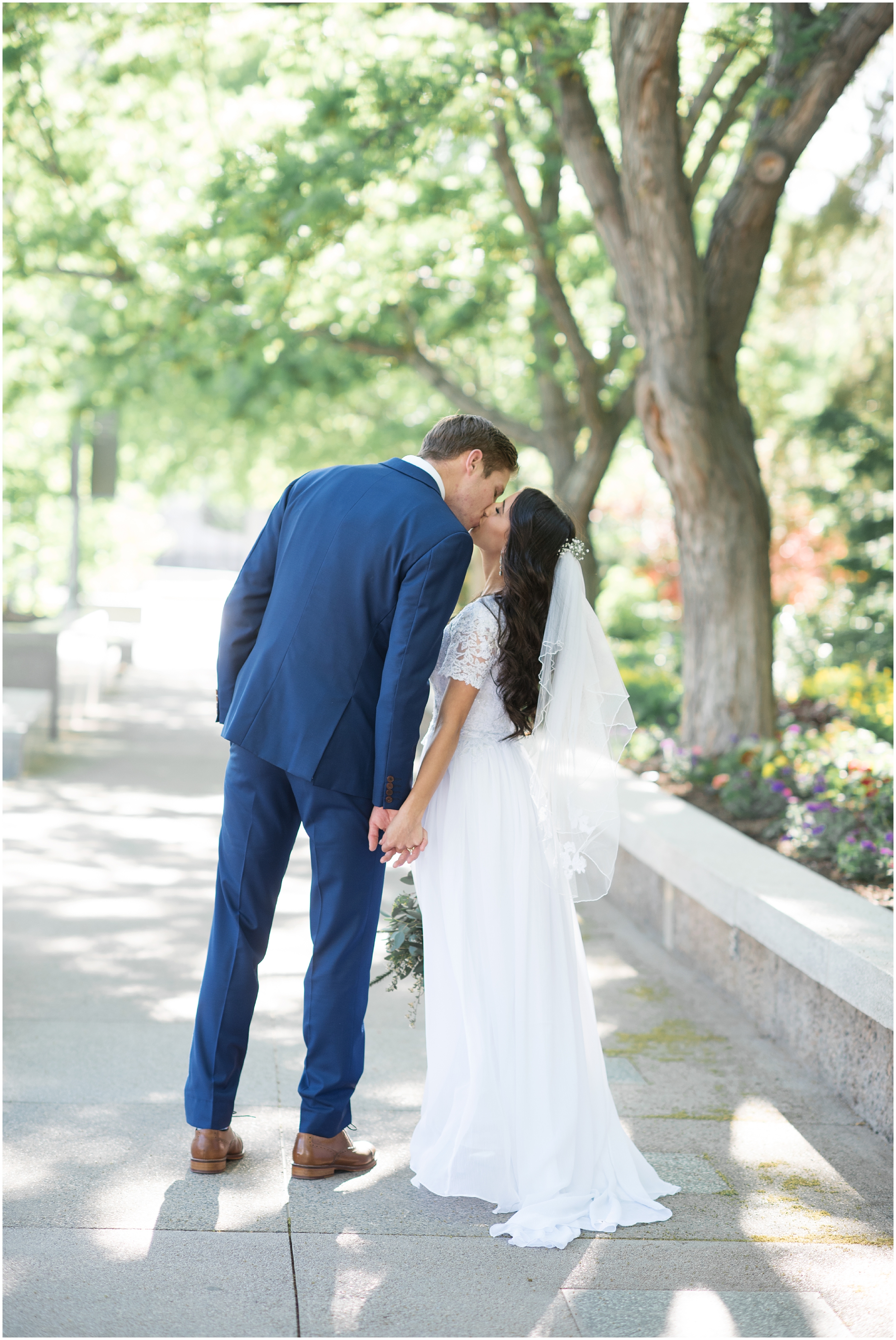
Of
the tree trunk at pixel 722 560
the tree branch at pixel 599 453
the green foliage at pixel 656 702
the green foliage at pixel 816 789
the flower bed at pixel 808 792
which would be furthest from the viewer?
the tree branch at pixel 599 453

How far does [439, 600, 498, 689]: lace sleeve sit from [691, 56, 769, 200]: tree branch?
587 centimetres

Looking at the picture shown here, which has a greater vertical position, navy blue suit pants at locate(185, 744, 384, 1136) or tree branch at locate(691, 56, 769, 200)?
tree branch at locate(691, 56, 769, 200)

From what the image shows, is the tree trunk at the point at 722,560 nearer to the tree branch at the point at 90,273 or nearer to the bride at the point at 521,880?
the bride at the point at 521,880

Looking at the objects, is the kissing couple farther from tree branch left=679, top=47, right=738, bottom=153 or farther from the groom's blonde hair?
tree branch left=679, top=47, right=738, bottom=153

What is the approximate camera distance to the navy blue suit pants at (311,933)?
333cm

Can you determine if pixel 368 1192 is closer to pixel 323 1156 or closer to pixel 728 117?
pixel 323 1156

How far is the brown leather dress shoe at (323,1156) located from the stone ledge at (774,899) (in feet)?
5.50

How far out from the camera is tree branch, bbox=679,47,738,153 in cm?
836

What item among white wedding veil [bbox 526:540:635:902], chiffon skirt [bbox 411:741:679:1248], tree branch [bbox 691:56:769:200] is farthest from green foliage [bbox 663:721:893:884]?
tree branch [bbox 691:56:769:200]

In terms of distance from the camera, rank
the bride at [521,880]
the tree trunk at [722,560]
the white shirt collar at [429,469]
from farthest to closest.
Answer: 1. the tree trunk at [722,560]
2. the white shirt collar at [429,469]
3. the bride at [521,880]

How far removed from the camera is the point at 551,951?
11.2ft

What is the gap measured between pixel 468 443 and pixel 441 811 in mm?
1078

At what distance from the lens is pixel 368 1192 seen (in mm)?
3365

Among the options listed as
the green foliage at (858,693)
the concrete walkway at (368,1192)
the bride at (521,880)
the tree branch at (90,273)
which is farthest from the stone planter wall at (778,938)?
the tree branch at (90,273)
